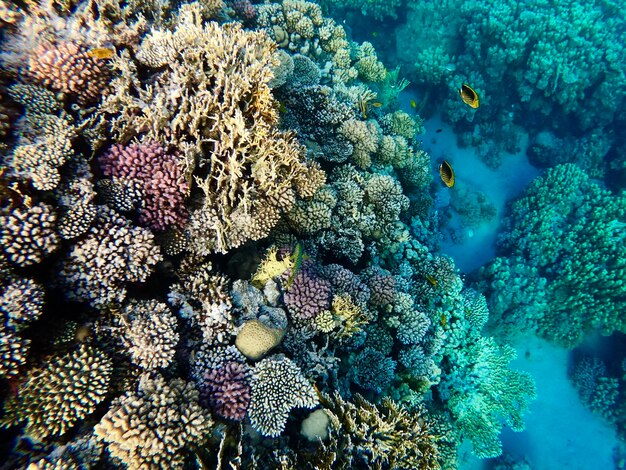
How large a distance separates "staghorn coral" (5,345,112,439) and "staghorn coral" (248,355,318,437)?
1.33 meters

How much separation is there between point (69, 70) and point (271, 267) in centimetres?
300

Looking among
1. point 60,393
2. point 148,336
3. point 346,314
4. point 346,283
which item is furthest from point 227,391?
point 346,283

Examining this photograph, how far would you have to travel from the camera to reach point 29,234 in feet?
8.58

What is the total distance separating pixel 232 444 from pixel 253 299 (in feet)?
4.75

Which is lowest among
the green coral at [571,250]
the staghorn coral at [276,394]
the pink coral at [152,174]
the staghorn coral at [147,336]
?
the staghorn coral at [147,336]

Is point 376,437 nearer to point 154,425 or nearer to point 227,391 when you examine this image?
point 227,391

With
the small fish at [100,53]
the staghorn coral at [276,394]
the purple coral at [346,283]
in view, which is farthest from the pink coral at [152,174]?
the purple coral at [346,283]

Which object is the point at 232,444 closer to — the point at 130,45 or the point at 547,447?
the point at 130,45

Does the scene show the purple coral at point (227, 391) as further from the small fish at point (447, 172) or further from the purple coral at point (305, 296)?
the small fish at point (447, 172)

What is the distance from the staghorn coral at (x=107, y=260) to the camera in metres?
2.90

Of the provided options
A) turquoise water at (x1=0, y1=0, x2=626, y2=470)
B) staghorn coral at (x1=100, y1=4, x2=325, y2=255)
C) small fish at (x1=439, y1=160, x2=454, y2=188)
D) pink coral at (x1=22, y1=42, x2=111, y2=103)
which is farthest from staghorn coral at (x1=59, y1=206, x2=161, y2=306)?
small fish at (x1=439, y1=160, x2=454, y2=188)

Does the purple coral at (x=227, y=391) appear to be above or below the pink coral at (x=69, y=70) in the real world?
below

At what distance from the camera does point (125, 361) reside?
298cm

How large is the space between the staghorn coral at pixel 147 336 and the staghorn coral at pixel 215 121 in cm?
86
